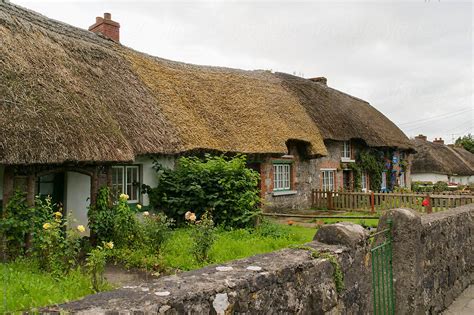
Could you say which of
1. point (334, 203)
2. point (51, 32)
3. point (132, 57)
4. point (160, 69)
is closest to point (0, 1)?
point (51, 32)

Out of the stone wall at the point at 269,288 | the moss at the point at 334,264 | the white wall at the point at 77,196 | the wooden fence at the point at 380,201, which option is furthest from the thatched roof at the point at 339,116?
the moss at the point at 334,264

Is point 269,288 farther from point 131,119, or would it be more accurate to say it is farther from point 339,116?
point 339,116

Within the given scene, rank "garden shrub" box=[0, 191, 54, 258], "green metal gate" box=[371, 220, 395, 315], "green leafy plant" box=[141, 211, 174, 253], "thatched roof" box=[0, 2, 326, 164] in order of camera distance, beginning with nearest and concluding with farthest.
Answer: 1. "green metal gate" box=[371, 220, 395, 315]
2. "garden shrub" box=[0, 191, 54, 258]
3. "green leafy plant" box=[141, 211, 174, 253]
4. "thatched roof" box=[0, 2, 326, 164]

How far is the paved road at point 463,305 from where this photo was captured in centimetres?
523

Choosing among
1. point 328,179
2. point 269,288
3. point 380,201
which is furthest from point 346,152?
point 269,288

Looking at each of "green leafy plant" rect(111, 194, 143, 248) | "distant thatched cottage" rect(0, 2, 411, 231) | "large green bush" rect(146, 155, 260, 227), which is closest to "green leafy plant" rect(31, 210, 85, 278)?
"distant thatched cottage" rect(0, 2, 411, 231)

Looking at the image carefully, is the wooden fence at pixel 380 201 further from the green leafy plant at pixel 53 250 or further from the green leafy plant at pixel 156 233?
the green leafy plant at pixel 53 250

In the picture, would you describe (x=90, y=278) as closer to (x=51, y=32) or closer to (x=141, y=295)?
(x=141, y=295)

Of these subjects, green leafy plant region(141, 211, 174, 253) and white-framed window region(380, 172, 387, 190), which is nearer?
green leafy plant region(141, 211, 174, 253)

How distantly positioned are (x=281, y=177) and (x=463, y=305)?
36.3ft

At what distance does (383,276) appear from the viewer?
4.07 meters

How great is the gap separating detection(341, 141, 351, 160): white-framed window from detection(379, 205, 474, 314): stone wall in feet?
45.5

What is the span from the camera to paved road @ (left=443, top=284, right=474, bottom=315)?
5.23 metres

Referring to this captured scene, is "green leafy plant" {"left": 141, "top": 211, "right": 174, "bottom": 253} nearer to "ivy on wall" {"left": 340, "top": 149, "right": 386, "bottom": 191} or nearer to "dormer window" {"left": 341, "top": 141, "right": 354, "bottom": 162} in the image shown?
"dormer window" {"left": 341, "top": 141, "right": 354, "bottom": 162}
